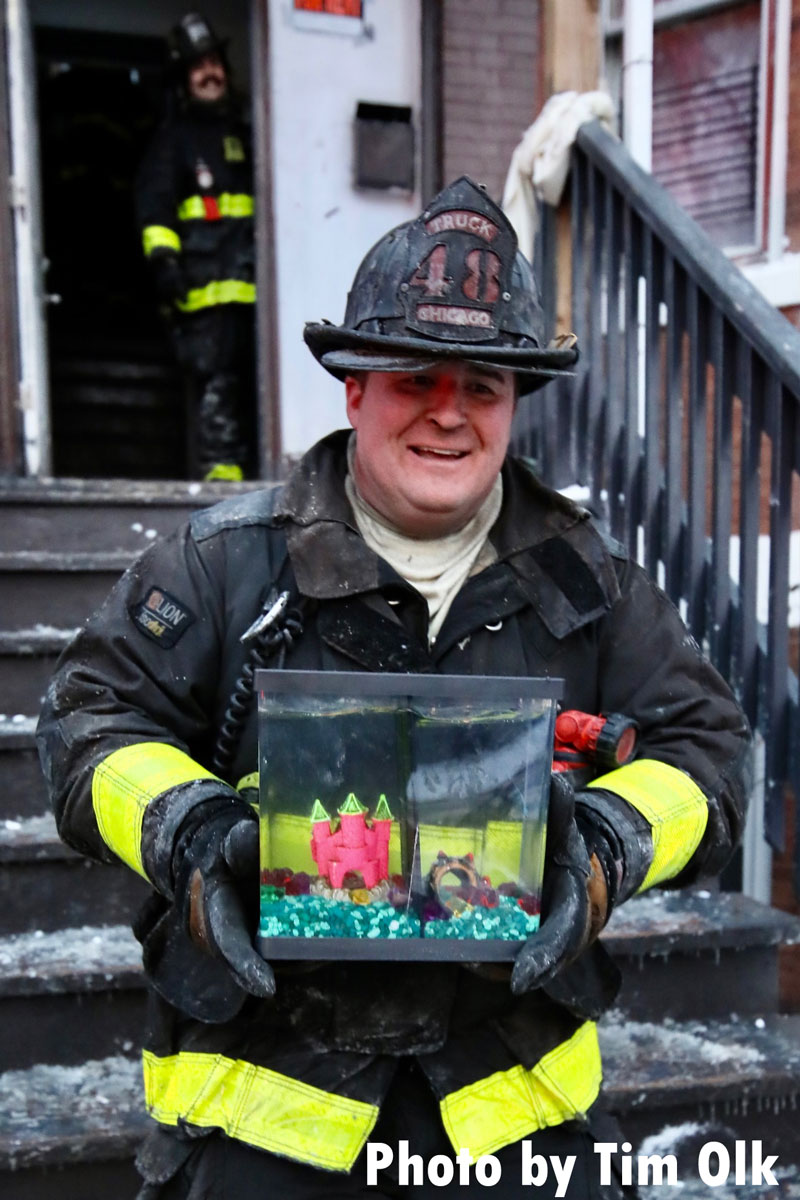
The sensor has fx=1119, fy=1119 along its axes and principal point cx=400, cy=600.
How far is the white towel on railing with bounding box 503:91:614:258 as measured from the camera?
13.2 ft

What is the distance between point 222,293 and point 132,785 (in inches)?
181

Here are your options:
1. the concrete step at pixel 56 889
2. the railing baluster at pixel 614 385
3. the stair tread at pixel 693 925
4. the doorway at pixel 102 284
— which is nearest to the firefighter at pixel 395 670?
the stair tread at pixel 693 925

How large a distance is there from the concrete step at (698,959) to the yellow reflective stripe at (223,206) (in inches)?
161

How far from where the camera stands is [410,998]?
1493 mm

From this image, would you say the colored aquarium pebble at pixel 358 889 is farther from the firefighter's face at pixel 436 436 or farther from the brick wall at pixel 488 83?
the brick wall at pixel 488 83

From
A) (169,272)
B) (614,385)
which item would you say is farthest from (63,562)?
(169,272)

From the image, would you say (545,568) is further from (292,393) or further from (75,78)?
(75,78)

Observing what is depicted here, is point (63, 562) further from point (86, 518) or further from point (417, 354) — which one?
point (417, 354)

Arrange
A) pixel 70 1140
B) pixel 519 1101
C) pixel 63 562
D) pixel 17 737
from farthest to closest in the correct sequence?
pixel 63 562, pixel 17 737, pixel 70 1140, pixel 519 1101

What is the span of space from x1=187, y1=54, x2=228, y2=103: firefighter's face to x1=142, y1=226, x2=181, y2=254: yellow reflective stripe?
721 mm

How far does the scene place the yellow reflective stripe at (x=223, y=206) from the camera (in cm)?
558

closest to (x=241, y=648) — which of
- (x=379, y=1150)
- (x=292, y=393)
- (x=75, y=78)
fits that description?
(x=379, y=1150)

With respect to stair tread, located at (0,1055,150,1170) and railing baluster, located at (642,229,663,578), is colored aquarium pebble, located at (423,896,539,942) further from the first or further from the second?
railing baluster, located at (642,229,663,578)

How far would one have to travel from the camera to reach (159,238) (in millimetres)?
5527
